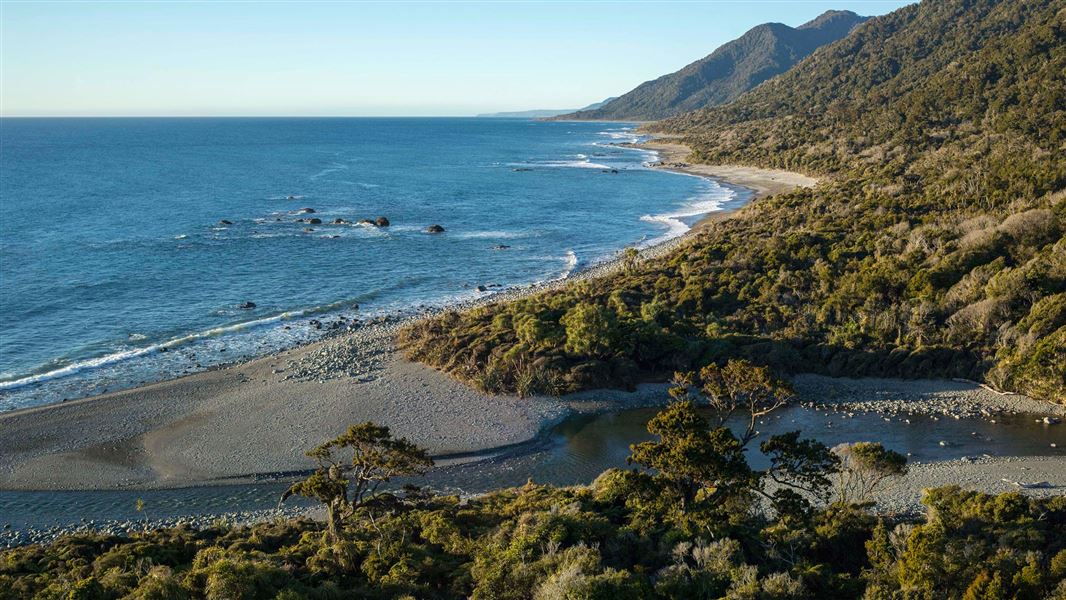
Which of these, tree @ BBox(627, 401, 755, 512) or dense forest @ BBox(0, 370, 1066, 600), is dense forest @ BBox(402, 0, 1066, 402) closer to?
dense forest @ BBox(0, 370, 1066, 600)

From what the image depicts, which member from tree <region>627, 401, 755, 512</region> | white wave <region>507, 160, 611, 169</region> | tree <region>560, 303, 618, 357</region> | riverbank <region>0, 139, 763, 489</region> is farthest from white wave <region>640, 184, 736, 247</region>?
tree <region>627, 401, 755, 512</region>

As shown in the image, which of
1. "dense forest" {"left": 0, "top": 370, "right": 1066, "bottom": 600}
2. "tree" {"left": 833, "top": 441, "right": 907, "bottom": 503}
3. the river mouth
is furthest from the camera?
the river mouth

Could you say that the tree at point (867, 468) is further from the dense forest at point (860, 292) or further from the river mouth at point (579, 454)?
the dense forest at point (860, 292)

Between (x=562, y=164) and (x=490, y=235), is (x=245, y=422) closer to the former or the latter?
(x=490, y=235)

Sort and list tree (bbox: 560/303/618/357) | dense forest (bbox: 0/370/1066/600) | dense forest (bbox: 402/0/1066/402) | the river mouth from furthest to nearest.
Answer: tree (bbox: 560/303/618/357) → dense forest (bbox: 402/0/1066/402) → the river mouth → dense forest (bbox: 0/370/1066/600)

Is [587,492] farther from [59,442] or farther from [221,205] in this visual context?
[221,205]

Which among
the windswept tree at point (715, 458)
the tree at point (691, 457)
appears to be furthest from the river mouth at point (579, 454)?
the tree at point (691, 457)

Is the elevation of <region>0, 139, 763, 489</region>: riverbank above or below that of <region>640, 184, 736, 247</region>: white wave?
below
